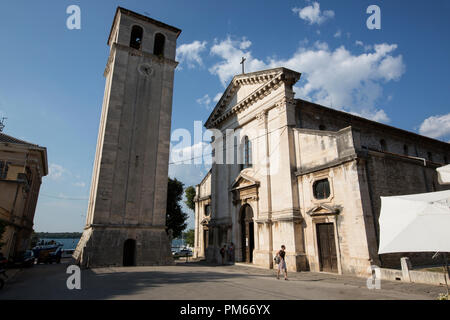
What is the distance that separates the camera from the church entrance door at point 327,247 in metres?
14.2

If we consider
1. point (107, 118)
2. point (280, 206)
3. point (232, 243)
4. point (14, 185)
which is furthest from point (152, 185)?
point (14, 185)

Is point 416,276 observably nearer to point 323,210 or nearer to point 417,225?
point 323,210

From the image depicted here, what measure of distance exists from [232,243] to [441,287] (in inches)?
547

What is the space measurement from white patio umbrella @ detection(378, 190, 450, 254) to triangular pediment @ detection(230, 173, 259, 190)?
12.3 m

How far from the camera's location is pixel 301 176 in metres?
16.8

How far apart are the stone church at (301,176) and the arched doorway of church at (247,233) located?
7cm

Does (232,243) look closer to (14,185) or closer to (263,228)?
(263,228)

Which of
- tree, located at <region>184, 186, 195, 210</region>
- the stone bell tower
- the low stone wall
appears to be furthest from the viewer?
tree, located at <region>184, 186, 195, 210</region>

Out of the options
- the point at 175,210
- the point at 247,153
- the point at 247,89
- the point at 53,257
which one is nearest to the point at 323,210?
the point at 247,153

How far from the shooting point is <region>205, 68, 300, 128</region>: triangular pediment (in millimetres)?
18484

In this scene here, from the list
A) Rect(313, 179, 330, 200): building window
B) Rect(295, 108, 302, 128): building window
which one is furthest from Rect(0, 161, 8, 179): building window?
Rect(313, 179, 330, 200): building window

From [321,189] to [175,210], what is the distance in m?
23.9

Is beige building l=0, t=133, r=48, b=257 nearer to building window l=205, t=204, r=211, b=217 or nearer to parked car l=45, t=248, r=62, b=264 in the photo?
parked car l=45, t=248, r=62, b=264
